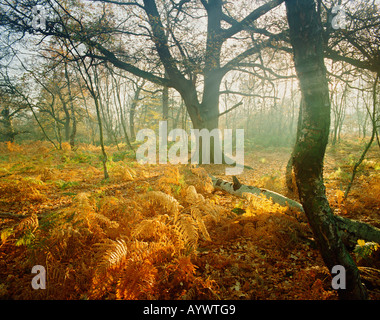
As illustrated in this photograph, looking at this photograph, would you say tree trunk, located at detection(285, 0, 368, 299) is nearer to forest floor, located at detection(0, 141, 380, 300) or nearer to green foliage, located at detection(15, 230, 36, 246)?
forest floor, located at detection(0, 141, 380, 300)

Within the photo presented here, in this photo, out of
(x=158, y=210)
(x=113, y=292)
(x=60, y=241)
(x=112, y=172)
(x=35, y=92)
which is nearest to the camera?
(x=113, y=292)

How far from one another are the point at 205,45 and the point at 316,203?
318 inches

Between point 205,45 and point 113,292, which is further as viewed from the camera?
point 205,45

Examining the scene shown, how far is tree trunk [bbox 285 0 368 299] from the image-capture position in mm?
1927

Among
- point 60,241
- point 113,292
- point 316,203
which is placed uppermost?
point 316,203

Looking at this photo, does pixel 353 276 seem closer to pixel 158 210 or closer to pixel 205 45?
pixel 158 210

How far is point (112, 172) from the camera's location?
756 cm

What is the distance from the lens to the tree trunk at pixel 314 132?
75.9 inches

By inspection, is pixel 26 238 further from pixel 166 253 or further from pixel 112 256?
pixel 166 253

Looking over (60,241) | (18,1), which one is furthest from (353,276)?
(18,1)

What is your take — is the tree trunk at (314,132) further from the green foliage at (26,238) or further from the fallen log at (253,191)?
the green foliage at (26,238)
